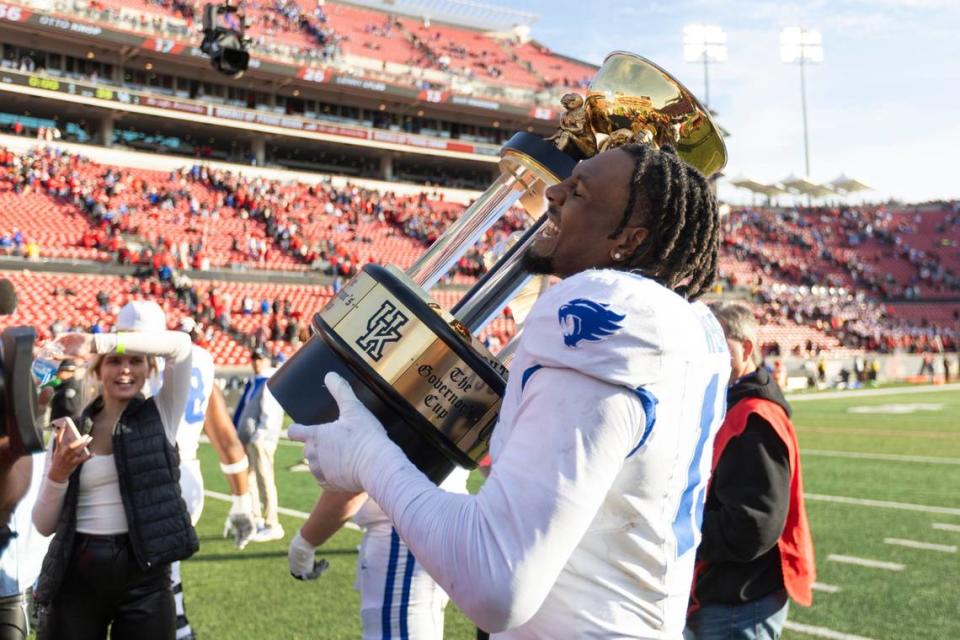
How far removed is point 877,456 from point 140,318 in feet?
37.0

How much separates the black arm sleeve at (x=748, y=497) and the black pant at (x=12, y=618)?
2.43 m

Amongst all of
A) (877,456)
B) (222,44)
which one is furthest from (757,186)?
(222,44)

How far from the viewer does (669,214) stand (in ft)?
4.31

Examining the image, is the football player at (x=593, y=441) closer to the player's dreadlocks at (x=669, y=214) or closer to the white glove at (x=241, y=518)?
the player's dreadlocks at (x=669, y=214)

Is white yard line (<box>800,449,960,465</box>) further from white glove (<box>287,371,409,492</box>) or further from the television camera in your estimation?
white glove (<box>287,371,409,492</box>)

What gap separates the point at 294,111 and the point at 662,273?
4021 centimetres

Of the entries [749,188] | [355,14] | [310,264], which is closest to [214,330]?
[310,264]

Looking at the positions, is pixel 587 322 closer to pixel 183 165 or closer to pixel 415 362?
pixel 415 362

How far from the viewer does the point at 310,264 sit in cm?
2850

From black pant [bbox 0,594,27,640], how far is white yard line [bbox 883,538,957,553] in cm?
635

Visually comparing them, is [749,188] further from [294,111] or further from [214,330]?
[214,330]

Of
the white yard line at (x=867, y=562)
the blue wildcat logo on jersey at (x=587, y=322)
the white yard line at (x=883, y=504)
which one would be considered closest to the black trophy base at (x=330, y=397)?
the blue wildcat logo on jersey at (x=587, y=322)

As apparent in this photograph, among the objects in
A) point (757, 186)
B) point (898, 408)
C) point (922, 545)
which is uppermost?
point (757, 186)

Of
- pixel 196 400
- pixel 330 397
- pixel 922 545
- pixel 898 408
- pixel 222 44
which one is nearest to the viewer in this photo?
pixel 330 397
